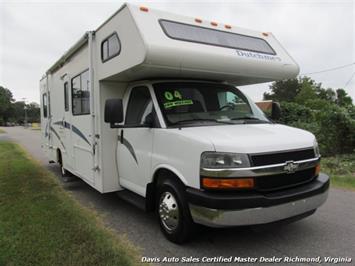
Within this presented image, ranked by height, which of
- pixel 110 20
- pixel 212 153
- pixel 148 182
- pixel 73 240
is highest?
pixel 110 20

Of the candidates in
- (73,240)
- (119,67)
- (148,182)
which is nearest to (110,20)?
(119,67)

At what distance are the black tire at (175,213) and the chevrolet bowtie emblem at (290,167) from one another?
1.23 metres

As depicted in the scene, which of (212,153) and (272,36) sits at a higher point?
(272,36)

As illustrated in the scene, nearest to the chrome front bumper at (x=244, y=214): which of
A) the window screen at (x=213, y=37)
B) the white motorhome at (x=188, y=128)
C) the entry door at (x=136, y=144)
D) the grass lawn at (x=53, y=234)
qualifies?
the white motorhome at (x=188, y=128)

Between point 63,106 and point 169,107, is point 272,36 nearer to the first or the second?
point 169,107

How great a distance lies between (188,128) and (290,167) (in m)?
→ 1.30

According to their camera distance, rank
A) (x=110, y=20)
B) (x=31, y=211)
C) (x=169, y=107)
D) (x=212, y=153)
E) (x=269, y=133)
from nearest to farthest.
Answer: (x=212, y=153), (x=269, y=133), (x=169, y=107), (x=110, y=20), (x=31, y=211)

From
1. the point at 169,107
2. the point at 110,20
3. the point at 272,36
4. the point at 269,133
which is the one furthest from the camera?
the point at 272,36

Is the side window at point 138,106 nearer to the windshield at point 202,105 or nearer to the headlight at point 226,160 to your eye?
the windshield at point 202,105

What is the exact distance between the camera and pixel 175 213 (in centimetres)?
392

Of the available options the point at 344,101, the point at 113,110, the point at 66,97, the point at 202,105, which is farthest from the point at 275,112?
the point at 344,101

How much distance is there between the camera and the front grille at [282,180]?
135 inches

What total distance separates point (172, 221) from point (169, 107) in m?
1.53

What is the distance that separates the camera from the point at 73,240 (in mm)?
4090
